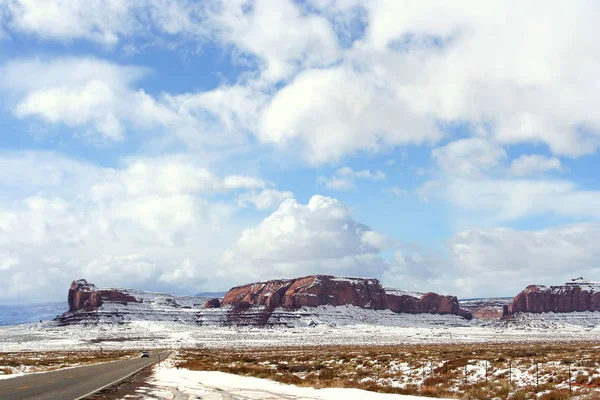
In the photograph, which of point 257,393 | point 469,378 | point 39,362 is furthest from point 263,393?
point 39,362

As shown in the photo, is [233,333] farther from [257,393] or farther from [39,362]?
[257,393]

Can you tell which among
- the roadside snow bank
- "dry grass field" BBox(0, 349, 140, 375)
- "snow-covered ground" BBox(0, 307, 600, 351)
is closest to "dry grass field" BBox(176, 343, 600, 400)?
the roadside snow bank

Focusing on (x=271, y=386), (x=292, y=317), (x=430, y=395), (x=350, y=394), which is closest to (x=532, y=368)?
(x=430, y=395)

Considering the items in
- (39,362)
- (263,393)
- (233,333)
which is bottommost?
(233,333)

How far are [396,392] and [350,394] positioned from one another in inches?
83.9

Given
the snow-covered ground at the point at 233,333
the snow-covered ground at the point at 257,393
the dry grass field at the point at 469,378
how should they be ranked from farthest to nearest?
the snow-covered ground at the point at 233,333, the snow-covered ground at the point at 257,393, the dry grass field at the point at 469,378

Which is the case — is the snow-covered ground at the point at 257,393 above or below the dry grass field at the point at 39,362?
above

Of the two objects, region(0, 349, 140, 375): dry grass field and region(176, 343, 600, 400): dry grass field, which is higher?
region(176, 343, 600, 400): dry grass field

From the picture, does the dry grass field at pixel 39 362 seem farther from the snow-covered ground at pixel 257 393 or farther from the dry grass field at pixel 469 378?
the snow-covered ground at pixel 257 393

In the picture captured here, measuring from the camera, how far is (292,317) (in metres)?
197

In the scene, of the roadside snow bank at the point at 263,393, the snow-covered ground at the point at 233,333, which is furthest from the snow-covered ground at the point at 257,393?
the snow-covered ground at the point at 233,333

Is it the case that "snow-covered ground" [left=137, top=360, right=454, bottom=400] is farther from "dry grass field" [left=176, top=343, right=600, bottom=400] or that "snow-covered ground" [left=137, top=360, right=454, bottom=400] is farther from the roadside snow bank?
"dry grass field" [left=176, top=343, right=600, bottom=400]

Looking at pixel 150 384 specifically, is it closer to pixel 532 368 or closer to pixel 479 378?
pixel 479 378

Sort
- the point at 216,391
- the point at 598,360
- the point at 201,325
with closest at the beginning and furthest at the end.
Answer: the point at 216,391 → the point at 598,360 → the point at 201,325
